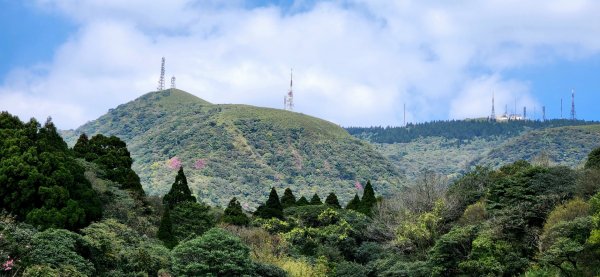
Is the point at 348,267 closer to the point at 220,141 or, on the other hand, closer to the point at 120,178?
the point at 120,178

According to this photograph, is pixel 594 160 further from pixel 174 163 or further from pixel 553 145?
pixel 553 145

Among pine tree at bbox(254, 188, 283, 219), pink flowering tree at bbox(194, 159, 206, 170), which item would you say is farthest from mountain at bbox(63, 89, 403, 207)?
pine tree at bbox(254, 188, 283, 219)

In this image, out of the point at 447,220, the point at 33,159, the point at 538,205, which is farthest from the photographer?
the point at 447,220

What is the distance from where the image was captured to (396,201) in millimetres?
57938

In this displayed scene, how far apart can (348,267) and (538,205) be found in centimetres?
1378

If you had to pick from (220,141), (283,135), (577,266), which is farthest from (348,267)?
(283,135)

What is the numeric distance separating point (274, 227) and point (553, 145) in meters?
142

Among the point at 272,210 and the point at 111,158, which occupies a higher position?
the point at 111,158

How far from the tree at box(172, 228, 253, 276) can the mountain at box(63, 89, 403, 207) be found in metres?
87.5

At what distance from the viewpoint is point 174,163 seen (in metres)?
142

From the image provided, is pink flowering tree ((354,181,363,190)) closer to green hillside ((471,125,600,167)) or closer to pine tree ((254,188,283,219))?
green hillside ((471,125,600,167))

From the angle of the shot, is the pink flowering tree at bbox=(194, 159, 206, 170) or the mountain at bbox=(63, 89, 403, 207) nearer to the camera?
the mountain at bbox=(63, 89, 403, 207)

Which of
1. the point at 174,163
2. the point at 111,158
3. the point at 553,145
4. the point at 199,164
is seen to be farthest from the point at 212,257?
the point at 553,145

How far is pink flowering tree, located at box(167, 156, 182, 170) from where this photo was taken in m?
140
